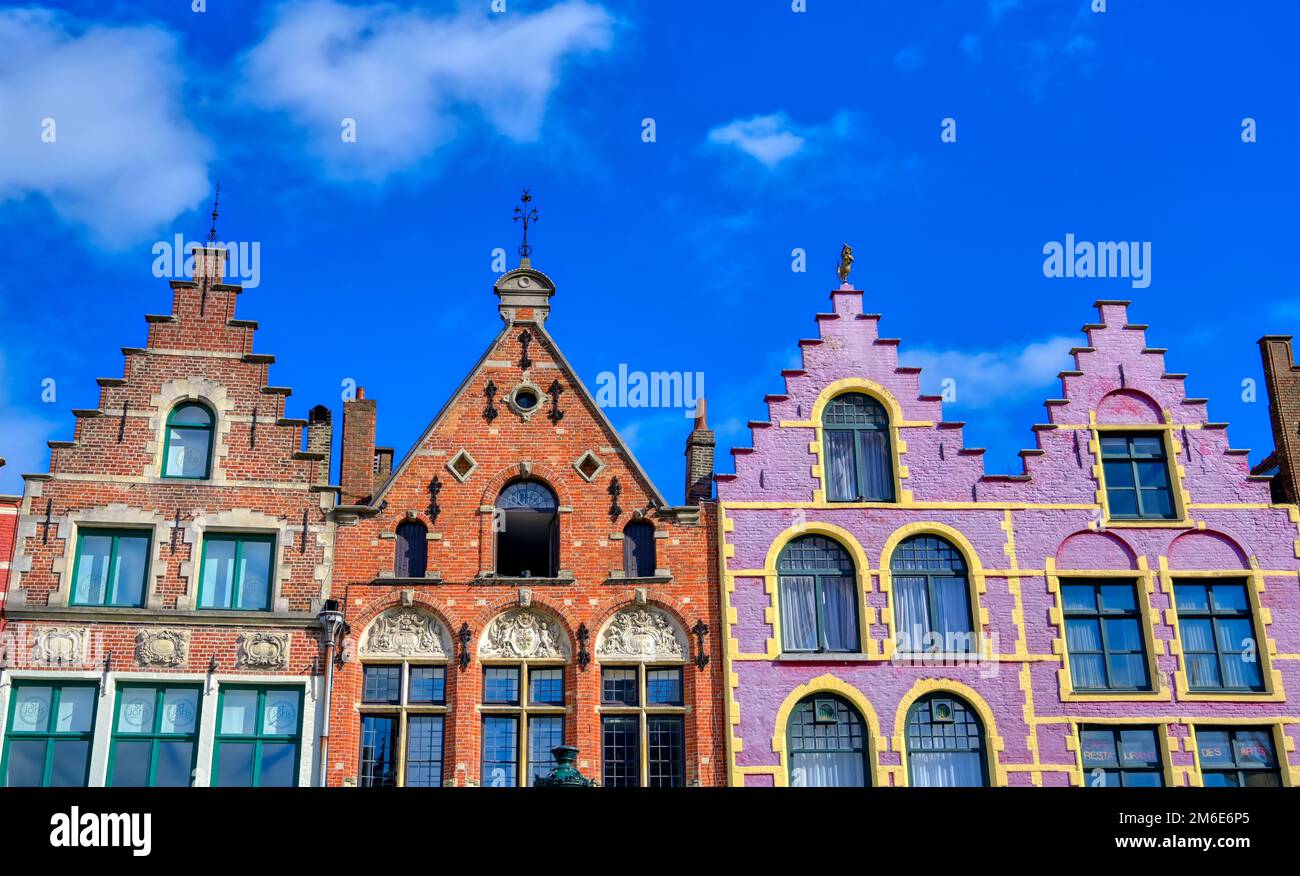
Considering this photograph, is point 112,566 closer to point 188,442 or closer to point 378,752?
point 188,442

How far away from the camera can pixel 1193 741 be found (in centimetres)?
2375

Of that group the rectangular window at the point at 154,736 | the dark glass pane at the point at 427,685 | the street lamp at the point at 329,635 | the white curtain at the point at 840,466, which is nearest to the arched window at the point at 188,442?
the street lamp at the point at 329,635

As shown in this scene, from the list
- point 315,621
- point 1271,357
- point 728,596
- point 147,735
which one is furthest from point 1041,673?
point 147,735

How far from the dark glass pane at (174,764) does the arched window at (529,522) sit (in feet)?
17.7

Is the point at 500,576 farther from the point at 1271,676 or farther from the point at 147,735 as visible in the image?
the point at 1271,676

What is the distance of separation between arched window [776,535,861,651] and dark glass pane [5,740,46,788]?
10.9m

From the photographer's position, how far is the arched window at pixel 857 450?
25469 mm

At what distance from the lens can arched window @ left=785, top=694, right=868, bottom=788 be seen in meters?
23.5

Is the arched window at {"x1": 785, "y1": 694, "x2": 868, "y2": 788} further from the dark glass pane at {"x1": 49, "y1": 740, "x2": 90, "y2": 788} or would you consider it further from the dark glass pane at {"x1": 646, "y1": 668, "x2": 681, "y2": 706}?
the dark glass pane at {"x1": 49, "y1": 740, "x2": 90, "y2": 788}

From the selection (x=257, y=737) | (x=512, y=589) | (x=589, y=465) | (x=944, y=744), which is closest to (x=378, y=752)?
(x=257, y=737)

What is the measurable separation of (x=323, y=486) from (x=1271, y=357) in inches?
624

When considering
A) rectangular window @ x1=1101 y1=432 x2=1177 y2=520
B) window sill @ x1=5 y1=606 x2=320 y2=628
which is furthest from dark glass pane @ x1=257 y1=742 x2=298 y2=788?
rectangular window @ x1=1101 y1=432 x2=1177 y2=520

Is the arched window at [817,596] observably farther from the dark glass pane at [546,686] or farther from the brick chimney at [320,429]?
the brick chimney at [320,429]
